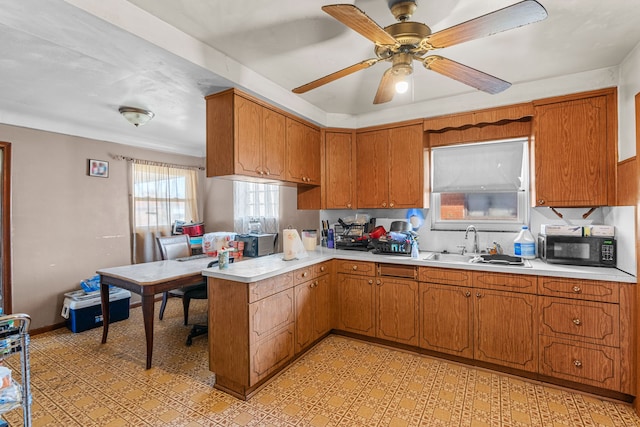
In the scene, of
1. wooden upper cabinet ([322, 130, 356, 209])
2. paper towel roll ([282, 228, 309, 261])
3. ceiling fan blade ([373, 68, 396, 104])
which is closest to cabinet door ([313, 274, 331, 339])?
paper towel roll ([282, 228, 309, 261])

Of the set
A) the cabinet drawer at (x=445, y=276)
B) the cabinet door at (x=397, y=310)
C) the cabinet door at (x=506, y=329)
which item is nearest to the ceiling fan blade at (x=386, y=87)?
the cabinet drawer at (x=445, y=276)

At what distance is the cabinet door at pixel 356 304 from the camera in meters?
3.05

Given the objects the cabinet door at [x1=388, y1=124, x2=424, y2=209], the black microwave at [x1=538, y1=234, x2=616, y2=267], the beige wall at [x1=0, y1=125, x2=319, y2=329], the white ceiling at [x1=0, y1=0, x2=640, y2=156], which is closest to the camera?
the white ceiling at [x1=0, y1=0, x2=640, y2=156]

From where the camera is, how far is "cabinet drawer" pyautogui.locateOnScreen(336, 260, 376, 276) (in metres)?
3.04

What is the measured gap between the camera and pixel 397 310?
2.91 m

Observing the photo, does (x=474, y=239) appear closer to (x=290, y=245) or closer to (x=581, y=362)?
(x=581, y=362)

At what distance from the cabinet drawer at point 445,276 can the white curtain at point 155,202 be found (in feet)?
12.7

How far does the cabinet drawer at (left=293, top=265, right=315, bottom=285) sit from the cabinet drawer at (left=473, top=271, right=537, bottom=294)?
1.42 meters

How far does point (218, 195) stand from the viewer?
17.5 feet

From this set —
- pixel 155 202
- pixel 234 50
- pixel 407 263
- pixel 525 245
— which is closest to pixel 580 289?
pixel 525 245

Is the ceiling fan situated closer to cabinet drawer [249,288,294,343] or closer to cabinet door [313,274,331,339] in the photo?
cabinet drawer [249,288,294,343]

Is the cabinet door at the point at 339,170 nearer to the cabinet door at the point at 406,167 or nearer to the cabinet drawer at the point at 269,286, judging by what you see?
the cabinet door at the point at 406,167

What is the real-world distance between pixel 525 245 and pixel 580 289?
0.64 metres

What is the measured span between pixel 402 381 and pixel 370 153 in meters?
2.30
